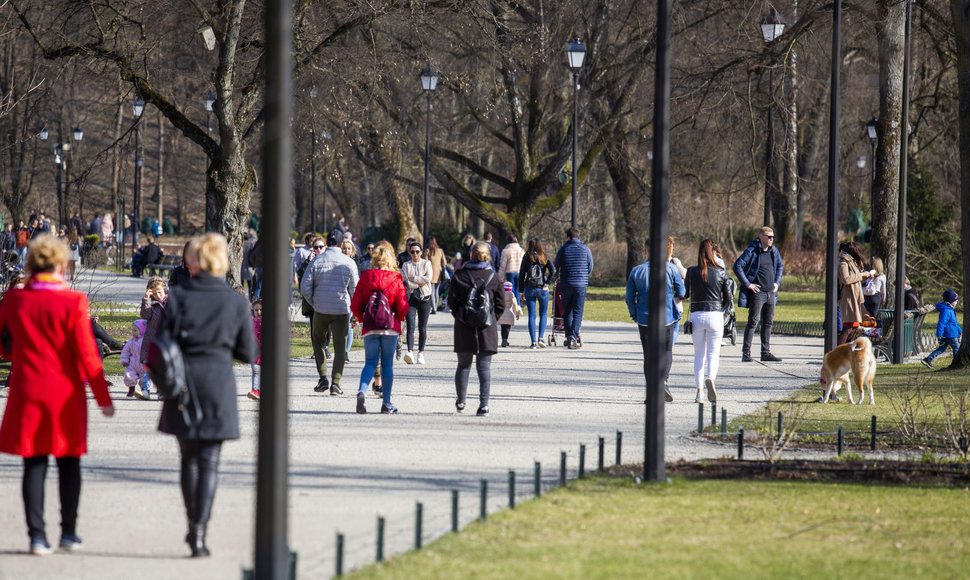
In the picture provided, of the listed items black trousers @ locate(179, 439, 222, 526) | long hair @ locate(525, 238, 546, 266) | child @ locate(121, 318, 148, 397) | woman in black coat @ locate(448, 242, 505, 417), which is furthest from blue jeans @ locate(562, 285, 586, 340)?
black trousers @ locate(179, 439, 222, 526)

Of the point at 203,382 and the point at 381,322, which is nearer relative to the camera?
the point at 203,382

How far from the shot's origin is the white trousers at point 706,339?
13.1m

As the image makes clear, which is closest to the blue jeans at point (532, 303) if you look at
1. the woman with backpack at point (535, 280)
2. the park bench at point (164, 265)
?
the woman with backpack at point (535, 280)

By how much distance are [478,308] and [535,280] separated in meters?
8.32

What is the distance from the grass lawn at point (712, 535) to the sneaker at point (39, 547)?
1.69 metres

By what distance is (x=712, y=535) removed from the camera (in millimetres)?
6707

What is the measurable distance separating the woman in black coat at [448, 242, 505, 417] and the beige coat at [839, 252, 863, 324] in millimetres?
7004

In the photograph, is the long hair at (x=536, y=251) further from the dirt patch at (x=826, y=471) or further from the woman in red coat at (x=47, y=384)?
the woman in red coat at (x=47, y=384)

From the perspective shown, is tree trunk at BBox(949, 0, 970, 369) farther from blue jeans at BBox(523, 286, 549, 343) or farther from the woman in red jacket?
the woman in red jacket

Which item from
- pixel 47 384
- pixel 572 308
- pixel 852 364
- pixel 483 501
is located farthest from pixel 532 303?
pixel 47 384

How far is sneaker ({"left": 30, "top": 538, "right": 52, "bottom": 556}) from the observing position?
625 cm

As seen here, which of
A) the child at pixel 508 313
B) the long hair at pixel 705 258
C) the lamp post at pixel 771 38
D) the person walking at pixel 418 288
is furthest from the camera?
the lamp post at pixel 771 38

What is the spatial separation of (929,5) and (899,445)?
14552 mm

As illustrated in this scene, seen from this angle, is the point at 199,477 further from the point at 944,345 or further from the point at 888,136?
the point at 888,136
